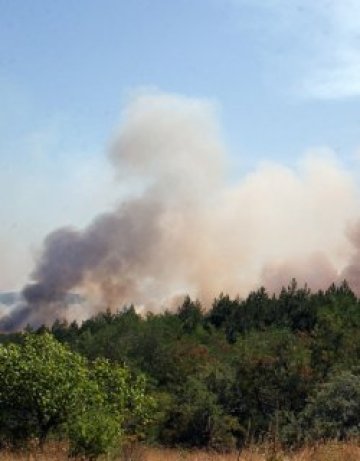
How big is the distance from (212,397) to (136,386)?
2062cm

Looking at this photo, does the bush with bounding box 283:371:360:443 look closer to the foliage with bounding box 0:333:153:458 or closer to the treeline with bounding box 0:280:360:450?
the treeline with bounding box 0:280:360:450

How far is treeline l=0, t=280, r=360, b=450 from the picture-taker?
25.2 m

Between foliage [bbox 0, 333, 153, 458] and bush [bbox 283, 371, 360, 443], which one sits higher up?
foliage [bbox 0, 333, 153, 458]

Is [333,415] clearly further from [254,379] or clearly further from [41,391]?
[254,379]

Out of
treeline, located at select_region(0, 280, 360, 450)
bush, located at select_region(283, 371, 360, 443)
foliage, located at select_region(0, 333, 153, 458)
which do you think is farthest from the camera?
treeline, located at select_region(0, 280, 360, 450)

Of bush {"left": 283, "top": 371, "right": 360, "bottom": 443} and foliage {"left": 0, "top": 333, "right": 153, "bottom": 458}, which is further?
bush {"left": 283, "top": 371, "right": 360, "bottom": 443}

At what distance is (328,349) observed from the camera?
57.7 metres

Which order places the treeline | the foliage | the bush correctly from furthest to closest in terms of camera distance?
the treeline
the bush
the foliage

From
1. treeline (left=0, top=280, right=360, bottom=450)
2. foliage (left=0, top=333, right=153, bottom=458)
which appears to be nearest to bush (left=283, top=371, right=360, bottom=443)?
treeline (left=0, top=280, right=360, bottom=450)

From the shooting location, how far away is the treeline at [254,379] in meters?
25.2

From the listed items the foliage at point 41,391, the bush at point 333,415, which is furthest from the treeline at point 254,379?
the foliage at point 41,391

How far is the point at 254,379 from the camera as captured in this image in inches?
2106

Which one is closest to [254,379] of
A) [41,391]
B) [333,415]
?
[333,415]

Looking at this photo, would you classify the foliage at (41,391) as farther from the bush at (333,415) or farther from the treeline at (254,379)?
the bush at (333,415)
